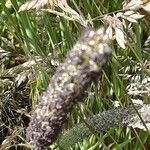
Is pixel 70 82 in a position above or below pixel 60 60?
above

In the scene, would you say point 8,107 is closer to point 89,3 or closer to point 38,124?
point 89,3

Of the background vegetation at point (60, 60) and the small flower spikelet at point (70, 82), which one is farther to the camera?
the background vegetation at point (60, 60)

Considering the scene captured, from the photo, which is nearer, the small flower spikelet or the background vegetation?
the small flower spikelet

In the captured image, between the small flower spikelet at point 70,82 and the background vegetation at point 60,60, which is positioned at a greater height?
the small flower spikelet at point 70,82

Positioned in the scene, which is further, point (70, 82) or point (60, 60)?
point (60, 60)

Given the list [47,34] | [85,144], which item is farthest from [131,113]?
Answer: [47,34]
